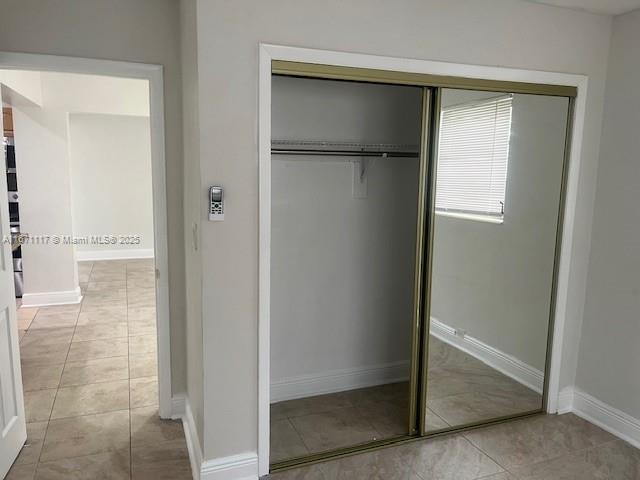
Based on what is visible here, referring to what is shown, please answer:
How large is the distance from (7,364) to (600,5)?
3588 millimetres

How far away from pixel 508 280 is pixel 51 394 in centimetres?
308

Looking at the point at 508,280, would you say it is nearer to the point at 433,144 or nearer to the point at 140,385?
the point at 433,144

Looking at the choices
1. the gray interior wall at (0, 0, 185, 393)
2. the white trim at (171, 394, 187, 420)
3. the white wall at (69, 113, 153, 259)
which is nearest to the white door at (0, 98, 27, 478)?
the gray interior wall at (0, 0, 185, 393)

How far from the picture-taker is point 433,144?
2654mm

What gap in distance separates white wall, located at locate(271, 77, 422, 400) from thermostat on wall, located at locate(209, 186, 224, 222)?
35.4 inches

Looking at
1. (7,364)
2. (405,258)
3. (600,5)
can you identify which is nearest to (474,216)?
(405,258)

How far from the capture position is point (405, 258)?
138 inches

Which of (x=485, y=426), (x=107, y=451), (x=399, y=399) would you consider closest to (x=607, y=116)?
(x=485, y=426)

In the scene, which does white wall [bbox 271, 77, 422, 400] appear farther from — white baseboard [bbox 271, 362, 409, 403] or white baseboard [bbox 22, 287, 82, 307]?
white baseboard [bbox 22, 287, 82, 307]

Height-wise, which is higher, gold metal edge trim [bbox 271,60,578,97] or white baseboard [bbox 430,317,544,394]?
gold metal edge trim [bbox 271,60,578,97]

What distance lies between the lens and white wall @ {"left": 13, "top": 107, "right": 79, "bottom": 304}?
5207 mm

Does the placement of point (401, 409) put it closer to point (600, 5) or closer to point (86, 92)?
point (600, 5)

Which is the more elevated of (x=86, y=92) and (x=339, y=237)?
(x=86, y=92)

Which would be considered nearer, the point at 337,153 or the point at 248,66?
the point at 248,66
